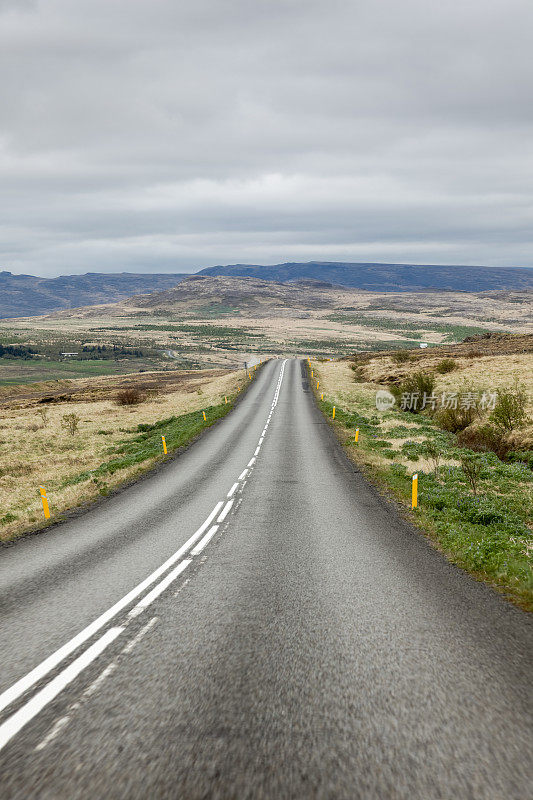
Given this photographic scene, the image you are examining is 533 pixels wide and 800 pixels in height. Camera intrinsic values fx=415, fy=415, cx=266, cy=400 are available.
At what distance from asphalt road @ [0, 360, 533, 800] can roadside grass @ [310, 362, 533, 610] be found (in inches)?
25.2

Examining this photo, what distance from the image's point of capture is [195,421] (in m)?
34.6

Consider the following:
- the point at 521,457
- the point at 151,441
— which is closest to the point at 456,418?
the point at 521,457

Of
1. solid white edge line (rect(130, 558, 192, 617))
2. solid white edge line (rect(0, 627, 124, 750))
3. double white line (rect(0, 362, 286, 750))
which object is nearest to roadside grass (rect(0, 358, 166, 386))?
solid white edge line (rect(130, 558, 192, 617))

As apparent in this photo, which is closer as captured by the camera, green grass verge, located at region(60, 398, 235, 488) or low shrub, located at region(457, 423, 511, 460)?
green grass verge, located at region(60, 398, 235, 488)

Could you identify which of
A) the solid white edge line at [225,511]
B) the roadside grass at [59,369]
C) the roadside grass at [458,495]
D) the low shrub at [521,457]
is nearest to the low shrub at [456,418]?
the roadside grass at [458,495]

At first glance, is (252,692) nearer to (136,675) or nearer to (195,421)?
(136,675)

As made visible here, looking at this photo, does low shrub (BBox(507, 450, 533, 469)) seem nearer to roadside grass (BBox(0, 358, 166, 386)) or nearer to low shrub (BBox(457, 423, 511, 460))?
low shrub (BBox(457, 423, 511, 460))

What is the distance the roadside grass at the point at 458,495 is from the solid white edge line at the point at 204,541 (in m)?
5.78

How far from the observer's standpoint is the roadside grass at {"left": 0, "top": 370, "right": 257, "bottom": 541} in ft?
53.5

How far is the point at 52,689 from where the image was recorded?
518 cm

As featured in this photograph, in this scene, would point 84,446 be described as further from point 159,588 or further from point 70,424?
point 159,588

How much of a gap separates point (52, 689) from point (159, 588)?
10.1 ft

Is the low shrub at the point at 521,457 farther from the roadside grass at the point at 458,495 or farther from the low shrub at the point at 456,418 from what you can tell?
the low shrub at the point at 456,418

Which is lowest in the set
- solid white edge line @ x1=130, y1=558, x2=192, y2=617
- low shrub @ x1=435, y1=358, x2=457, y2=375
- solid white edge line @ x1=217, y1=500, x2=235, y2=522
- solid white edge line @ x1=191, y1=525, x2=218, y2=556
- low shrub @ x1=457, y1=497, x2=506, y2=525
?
solid white edge line @ x1=217, y1=500, x2=235, y2=522
